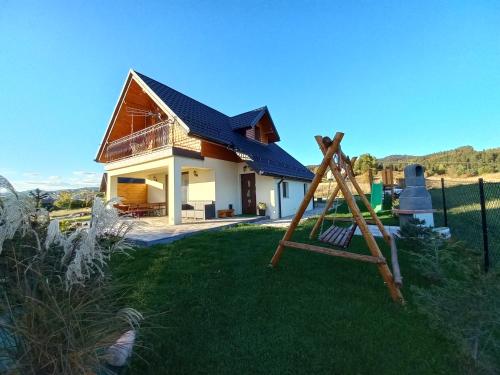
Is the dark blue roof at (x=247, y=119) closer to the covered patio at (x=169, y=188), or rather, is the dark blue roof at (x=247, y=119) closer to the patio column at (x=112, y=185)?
the covered patio at (x=169, y=188)

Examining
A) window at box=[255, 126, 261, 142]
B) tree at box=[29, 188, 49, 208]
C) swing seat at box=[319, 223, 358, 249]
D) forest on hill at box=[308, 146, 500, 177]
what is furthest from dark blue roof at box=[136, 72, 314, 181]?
forest on hill at box=[308, 146, 500, 177]

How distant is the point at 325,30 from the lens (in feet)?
33.3

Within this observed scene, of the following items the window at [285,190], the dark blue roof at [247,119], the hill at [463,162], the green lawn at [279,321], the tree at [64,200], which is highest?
the dark blue roof at [247,119]

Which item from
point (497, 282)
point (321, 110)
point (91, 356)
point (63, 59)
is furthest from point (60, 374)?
point (321, 110)

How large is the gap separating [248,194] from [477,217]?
10.2 metres

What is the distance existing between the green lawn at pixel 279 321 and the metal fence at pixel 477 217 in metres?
1.72

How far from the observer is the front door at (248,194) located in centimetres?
1345

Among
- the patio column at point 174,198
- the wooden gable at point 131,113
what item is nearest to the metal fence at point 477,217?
the patio column at point 174,198

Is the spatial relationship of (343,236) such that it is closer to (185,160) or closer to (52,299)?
(52,299)

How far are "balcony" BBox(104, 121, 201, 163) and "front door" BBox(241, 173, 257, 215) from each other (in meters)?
3.55

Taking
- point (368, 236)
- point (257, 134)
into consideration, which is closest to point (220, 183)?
point (257, 134)

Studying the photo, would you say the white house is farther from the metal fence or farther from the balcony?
the metal fence

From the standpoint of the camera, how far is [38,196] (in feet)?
6.40

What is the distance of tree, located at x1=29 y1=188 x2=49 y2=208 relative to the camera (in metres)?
1.88
